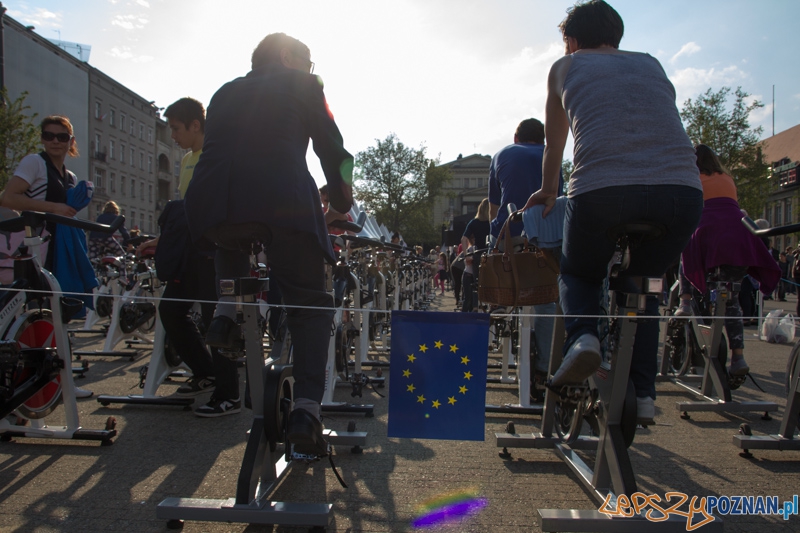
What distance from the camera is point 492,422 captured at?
15.0 feet

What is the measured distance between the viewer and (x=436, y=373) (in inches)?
116

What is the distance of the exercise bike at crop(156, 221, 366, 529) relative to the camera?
2.50 meters

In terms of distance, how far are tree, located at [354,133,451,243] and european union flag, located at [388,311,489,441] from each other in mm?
80125

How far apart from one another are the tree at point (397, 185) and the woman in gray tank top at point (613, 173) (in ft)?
263

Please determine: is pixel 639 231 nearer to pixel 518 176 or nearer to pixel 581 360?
pixel 581 360

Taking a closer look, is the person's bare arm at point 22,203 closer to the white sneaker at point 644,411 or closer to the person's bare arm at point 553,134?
the person's bare arm at point 553,134

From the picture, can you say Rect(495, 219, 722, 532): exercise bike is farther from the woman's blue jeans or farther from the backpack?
the backpack

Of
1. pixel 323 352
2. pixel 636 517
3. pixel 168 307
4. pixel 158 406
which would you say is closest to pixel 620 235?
pixel 636 517

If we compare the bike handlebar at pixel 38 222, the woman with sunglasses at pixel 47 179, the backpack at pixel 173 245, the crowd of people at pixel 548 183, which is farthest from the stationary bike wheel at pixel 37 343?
the crowd of people at pixel 548 183

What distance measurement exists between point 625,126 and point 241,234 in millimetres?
1686

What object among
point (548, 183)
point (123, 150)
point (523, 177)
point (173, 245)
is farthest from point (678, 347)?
point (123, 150)

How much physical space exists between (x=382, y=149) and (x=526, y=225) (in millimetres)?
81515

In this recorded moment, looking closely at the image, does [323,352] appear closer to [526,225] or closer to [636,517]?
[636,517]

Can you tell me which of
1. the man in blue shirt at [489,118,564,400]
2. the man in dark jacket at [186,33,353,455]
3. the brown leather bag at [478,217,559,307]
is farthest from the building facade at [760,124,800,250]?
the man in dark jacket at [186,33,353,455]
